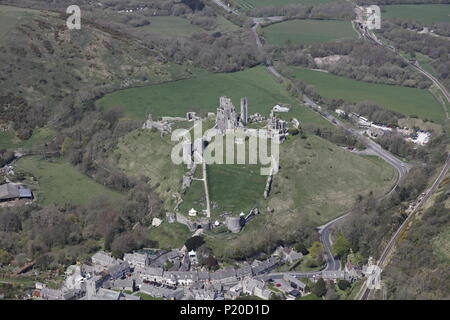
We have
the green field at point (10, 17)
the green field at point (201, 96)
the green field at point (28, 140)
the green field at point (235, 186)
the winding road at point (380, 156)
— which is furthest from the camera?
the green field at point (10, 17)

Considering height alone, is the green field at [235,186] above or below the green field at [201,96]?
above

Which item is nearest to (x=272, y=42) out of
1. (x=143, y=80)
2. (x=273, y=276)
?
(x=143, y=80)

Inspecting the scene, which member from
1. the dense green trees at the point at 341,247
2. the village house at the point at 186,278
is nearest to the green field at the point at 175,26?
the dense green trees at the point at 341,247

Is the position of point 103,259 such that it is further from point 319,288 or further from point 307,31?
point 307,31

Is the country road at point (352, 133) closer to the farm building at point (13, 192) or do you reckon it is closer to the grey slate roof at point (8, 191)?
the farm building at point (13, 192)

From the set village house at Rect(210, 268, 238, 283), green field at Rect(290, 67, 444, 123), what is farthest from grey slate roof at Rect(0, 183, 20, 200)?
green field at Rect(290, 67, 444, 123)

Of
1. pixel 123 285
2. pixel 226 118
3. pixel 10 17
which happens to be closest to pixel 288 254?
pixel 123 285
